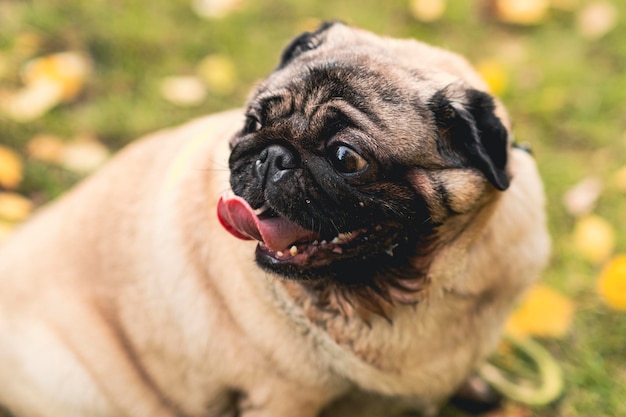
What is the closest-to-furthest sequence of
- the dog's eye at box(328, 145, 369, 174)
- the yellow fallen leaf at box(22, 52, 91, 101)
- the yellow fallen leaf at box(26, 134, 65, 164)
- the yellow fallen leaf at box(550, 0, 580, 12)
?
the dog's eye at box(328, 145, 369, 174) < the yellow fallen leaf at box(26, 134, 65, 164) < the yellow fallen leaf at box(22, 52, 91, 101) < the yellow fallen leaf at box(550, 0, 580, 12)

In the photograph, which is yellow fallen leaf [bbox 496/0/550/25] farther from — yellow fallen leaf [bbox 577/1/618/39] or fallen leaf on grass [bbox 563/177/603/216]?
fallen leaf on grass [bbox 563/177/603/216]

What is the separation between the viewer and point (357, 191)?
7.45 feet

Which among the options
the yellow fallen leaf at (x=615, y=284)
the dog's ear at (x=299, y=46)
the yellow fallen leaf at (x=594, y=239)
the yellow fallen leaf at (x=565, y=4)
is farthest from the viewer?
Answer: the yellow fallen leaf at (x=565, y=4)

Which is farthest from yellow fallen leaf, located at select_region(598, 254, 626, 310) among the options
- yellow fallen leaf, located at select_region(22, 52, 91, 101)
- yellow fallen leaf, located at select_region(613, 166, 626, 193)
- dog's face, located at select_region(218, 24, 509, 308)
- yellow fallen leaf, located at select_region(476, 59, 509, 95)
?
yellow fallen leaf, located at select_region(22, 52, 91, 101)

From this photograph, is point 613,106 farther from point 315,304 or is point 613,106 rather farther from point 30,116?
point 30,116

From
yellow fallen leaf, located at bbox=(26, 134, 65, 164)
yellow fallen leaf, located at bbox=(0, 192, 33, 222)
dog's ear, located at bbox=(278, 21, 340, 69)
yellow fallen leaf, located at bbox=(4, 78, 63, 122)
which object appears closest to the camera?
dog's ear, located at bbox=(278, 21, 340, 69)

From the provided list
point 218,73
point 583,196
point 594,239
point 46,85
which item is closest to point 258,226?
point 594,239

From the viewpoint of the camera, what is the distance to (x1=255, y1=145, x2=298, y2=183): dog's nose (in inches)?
91.9

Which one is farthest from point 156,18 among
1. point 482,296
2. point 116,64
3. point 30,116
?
point 482,296

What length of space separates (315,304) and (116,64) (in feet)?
10.3

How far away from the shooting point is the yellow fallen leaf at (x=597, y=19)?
521 cm

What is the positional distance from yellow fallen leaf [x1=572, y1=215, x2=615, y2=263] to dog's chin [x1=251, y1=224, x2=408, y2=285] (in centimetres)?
191

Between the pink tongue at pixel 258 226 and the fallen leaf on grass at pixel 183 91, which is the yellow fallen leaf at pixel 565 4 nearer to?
the fallen leaf on grass at pixel 183 91

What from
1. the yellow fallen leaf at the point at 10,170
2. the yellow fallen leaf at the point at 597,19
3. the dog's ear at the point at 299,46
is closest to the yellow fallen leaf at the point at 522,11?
the yellow fallen leaf at the point at 597,19
